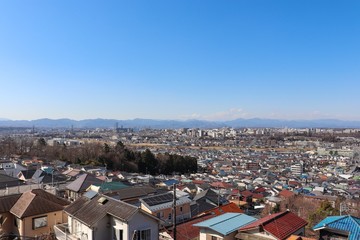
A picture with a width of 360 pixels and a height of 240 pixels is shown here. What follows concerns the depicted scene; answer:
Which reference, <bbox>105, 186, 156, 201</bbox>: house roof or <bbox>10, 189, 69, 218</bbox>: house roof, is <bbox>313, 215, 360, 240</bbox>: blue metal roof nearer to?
<bbox>10, 189, 69, 218</bbox>: house roof

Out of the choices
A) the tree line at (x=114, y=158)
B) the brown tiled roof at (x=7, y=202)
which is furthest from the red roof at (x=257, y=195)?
the brown tiled roof at (x=7, y=202)

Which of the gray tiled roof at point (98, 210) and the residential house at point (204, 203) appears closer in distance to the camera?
the gray tiled roof at point (98, 210)

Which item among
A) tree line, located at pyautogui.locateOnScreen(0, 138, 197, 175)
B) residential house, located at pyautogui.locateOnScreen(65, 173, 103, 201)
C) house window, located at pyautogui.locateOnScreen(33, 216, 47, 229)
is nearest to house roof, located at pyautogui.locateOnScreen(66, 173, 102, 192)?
residential house, located at pyautogui.locateOnScreen(65, 173, 103, 201)

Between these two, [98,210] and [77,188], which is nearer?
[98,210]

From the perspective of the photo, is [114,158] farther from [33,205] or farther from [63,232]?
[63,232]

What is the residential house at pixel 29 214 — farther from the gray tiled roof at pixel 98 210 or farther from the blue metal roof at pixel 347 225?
the blue metal roof at pixel 347 225

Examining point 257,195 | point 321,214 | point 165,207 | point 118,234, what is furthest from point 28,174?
point 321,214
